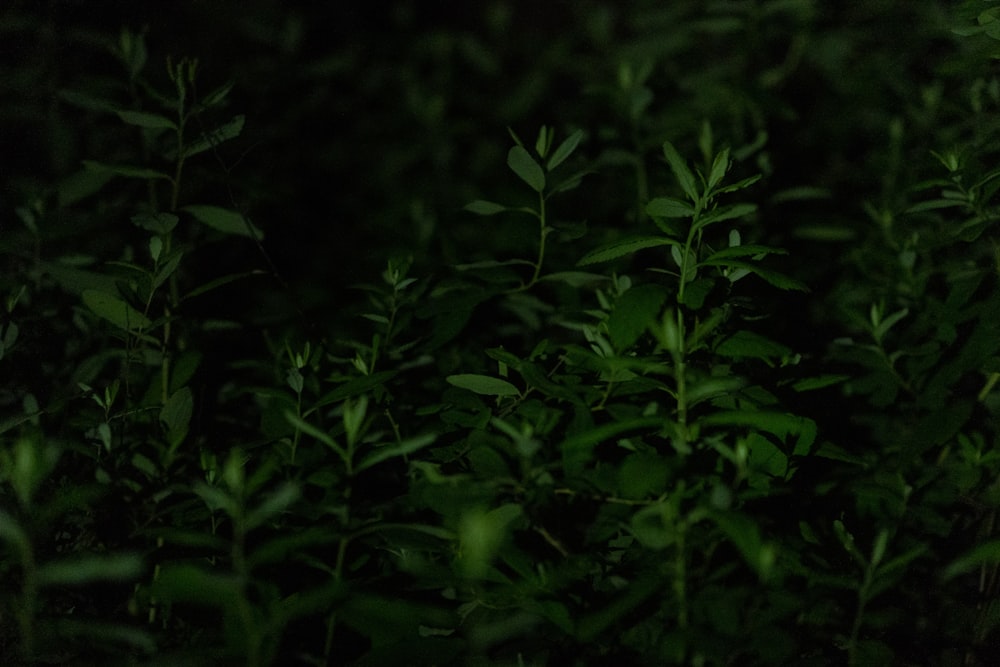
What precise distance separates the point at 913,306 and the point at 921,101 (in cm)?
124

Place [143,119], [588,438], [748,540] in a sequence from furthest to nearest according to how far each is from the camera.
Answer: [143,119] → [588,438] → [748,540]

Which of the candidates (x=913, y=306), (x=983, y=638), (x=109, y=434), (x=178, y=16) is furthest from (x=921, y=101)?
(x=178, y=16)

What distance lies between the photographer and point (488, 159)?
375 cm

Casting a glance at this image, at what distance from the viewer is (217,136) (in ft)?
6.25

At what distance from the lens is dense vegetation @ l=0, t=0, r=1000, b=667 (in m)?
1.31

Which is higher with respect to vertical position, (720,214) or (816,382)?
(720,214)

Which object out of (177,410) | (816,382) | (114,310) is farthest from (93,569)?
(816,382)

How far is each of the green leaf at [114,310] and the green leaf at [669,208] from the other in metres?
1.08

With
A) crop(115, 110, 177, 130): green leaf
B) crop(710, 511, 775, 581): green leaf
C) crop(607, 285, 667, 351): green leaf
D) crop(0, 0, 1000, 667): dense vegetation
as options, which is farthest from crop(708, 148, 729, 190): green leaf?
crop(115, 110, 177, 130): green leaf

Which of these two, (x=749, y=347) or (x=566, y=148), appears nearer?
(x=749, y=347)

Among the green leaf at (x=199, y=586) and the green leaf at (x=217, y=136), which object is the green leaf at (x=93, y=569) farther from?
the green leaf at (x=217, y=136)

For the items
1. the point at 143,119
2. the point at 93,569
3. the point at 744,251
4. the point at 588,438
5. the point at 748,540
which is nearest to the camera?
the point at 93,569

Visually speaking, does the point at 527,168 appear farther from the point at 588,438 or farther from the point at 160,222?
the point at 160,222

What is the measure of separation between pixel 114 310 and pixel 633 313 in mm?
1109
